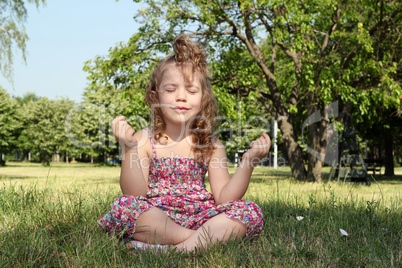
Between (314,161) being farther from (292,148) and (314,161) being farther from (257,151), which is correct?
(257,151)

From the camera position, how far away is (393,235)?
3029mm

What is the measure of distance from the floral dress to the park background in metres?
0.17

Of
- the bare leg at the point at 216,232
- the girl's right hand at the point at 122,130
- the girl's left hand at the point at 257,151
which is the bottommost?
the bare leg at the point at 216,232

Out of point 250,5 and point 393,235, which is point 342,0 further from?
point 393,235

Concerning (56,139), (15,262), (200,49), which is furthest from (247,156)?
(56,139)

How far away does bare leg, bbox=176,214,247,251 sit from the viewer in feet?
8.64

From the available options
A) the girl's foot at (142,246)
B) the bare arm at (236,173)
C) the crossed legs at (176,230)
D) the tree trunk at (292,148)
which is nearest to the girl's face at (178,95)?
the bare arm at (236,173)

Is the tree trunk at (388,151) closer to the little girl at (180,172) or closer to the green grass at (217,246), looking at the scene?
the green grass at (217,246)

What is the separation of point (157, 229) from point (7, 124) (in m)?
43.4

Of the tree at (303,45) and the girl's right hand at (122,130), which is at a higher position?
the tree at (303,45)

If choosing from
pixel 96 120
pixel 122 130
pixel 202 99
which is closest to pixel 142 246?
pixel 122 130

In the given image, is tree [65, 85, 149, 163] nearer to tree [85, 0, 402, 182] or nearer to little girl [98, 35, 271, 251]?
tree [85, 0, 402, 182]

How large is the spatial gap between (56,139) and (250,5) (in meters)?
40.6

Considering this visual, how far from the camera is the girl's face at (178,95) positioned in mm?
3080
